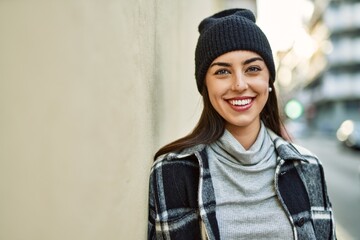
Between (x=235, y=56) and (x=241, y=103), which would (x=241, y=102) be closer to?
(x=241, y=103)

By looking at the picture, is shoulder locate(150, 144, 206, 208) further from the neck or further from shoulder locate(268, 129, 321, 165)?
shoulder locate(268, 129, 321, 165)

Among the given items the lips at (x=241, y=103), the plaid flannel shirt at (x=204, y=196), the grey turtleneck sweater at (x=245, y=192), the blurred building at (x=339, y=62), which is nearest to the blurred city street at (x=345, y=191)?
the plaid flannel shirt at (x=204, y=196)

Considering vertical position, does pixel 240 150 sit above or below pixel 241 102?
below

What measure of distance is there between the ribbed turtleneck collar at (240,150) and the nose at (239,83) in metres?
0.28

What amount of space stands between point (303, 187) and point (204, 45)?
2.96ft

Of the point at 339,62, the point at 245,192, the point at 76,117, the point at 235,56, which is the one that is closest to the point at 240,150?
the point at 245,192

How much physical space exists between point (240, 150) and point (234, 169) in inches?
4.0

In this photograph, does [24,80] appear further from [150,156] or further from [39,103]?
[150,156]

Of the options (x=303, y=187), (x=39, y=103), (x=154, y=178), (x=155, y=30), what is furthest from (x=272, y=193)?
(x=39, y=103)

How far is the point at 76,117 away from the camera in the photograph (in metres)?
1.07

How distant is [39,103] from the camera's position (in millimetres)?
882

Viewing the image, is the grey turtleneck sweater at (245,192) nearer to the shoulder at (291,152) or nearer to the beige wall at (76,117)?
the shoulder at (291,152)

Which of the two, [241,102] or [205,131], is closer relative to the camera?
[241,102]

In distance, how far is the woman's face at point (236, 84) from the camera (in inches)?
70.8
